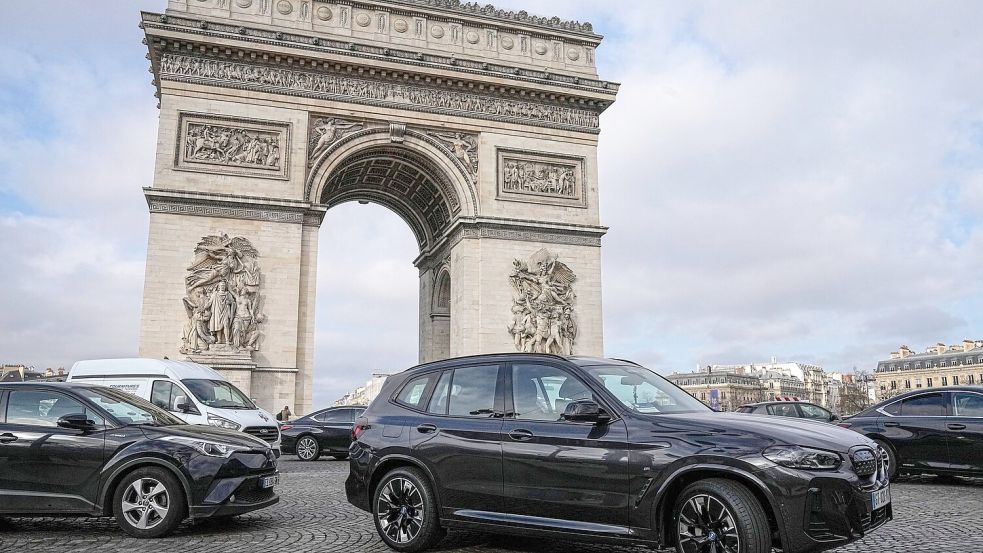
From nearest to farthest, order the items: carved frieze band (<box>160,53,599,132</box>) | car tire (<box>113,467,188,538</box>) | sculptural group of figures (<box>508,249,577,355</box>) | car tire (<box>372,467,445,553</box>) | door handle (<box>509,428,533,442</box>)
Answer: door handle (<box>509,428,533,442</box>) → car tire (<box>372,467,445,553</box>) → car tire (<box>113,467,188,538</box>) → carved frieze band (<box>160,53,599,132</box>) → sculptural group of figures (<box>508,249,577,355</box>)

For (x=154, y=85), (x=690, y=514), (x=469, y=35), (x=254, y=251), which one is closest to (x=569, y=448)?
(x=690, y=514)

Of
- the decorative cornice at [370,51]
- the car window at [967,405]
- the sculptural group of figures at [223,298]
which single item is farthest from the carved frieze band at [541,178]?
the car window at [967,405]

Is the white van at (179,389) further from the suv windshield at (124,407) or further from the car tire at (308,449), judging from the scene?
the suv windshield at (124,407)

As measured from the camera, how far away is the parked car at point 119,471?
23.3ft

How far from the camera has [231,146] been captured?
24.5 metres

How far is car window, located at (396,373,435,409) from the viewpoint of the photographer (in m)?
6.79

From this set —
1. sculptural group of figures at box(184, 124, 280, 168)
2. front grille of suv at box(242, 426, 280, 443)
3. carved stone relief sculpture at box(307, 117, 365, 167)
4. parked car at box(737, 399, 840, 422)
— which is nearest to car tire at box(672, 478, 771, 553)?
front grille of suv at box(242, 426, 280, 443)

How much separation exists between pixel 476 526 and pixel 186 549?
251 cm

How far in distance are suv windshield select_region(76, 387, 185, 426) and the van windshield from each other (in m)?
6.82

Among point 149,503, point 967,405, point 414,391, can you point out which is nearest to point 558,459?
point 414,391

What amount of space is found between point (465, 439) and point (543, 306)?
20342 mm

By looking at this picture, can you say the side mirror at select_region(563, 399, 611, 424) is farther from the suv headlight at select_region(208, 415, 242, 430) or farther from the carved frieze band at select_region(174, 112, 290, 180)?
the carved frieze band at select_region(174, 112, 290, 180)

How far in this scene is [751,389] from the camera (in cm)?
11044

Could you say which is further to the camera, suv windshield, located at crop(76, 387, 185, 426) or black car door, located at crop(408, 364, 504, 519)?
suv windshield, located at crop(76, 387, 185, 426)
